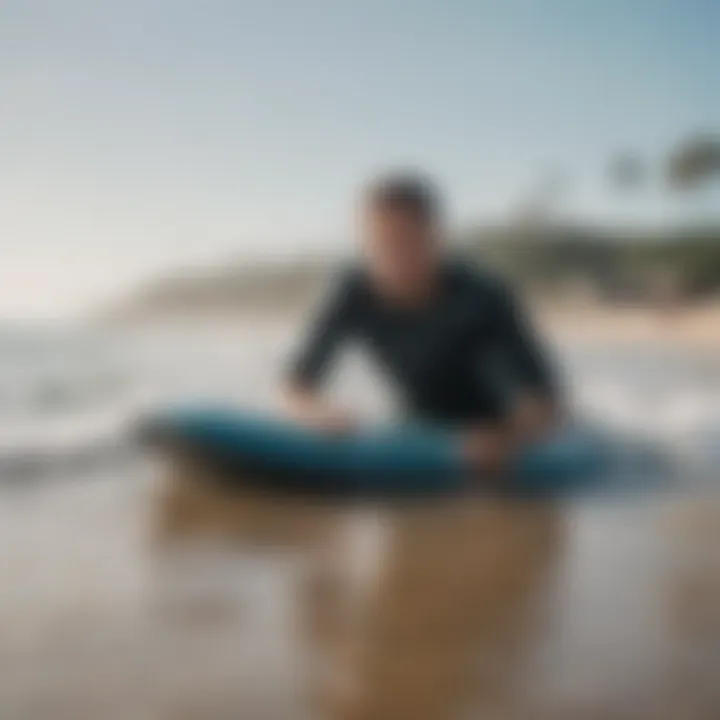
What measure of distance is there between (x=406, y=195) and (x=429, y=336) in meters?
0.18

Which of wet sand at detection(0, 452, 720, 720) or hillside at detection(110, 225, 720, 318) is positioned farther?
hillside at detection(110, 225, 720, 318)

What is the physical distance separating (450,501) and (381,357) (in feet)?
0.68

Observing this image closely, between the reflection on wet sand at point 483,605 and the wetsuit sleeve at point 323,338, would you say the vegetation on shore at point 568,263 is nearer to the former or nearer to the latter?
the wetsuit sleeve at point 323,338

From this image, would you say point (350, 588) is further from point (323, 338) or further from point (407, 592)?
point (323, 338)

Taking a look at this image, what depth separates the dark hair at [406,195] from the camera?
1313 mm

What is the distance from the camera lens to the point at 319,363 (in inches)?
50.9

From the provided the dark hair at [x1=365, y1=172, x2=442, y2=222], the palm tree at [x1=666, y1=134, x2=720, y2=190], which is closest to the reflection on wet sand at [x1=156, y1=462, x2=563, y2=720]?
the dark hair at [x1=365, y1=172, x2=442, y2=222]

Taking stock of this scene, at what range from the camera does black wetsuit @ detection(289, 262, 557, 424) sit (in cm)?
132

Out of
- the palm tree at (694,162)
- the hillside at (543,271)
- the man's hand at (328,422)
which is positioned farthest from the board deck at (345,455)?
the palm tree at (694,162)

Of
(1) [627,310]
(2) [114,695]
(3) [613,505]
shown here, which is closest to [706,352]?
(1) [627,310]

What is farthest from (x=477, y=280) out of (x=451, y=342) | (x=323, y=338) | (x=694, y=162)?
(x=694, y=162)

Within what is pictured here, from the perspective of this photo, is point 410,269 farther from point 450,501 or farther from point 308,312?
point 450,501

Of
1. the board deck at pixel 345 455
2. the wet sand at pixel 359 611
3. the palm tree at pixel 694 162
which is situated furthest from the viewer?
the palm tree at pixel 694 162

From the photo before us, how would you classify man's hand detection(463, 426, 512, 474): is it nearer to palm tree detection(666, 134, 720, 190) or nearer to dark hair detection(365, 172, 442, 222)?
dark hair detection(365, 172, 442, 222)
